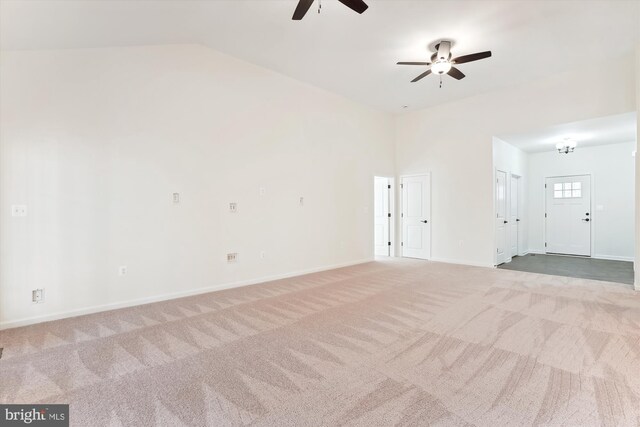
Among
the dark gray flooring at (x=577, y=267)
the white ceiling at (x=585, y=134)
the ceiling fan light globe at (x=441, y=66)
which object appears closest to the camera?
the ceiling fan light globe at (x=441, y=66)

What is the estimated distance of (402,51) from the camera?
182 inches

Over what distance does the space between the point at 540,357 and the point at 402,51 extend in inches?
171

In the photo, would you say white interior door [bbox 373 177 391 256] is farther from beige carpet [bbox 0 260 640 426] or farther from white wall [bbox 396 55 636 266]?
beige carpet [bbox 0 260 640 426]

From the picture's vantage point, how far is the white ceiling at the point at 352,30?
322 cm

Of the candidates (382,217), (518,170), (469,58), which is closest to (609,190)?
(518,170)

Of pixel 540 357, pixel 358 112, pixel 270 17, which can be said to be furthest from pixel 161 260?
pixel 358 112

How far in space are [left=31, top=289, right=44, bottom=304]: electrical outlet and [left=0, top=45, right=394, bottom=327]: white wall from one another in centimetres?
6

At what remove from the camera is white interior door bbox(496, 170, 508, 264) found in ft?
22.3

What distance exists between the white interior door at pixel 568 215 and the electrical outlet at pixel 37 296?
35.9 feet

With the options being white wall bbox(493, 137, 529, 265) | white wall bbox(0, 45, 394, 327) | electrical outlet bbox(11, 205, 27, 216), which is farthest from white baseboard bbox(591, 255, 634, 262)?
electrical outlet bbox(11, 205, 27, 216)

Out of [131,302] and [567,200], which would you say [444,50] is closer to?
[131,302]

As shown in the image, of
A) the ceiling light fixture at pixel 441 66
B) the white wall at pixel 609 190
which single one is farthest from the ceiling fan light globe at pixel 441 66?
the white wall at pixel 609 190

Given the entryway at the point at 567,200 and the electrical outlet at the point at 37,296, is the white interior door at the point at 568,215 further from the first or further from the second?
the electrical outlet at the point at 37,296

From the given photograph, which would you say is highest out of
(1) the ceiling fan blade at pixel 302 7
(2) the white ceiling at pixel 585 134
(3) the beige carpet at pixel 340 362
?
(1) the ceiling fan blade at pixel 302 7
